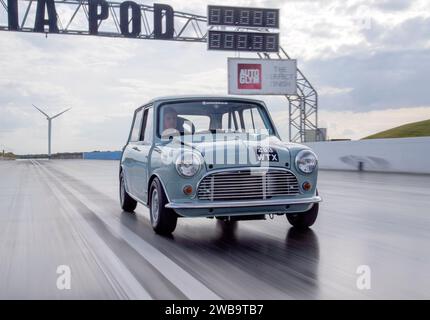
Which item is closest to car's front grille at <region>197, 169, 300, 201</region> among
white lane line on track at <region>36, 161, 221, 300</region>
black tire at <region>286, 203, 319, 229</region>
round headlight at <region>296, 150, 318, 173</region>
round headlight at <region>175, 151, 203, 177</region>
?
round headlight at <region>175, 151, 203, 177</region>

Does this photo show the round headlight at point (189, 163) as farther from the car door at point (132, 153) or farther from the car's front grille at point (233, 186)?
the car door at point (132, 153)

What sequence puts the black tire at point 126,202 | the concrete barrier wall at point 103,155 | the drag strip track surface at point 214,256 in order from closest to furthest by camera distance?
1. the drag strip track surface at point 214,256
2. the black tire at point 126,202
3. the concrete barrier wall at point 103,155

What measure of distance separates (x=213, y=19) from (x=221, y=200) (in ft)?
102

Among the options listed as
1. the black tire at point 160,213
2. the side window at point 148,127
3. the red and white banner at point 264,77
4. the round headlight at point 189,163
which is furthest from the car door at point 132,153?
the red and white banner at point 264,77

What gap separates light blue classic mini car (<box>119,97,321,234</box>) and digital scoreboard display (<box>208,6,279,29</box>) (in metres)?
29.7

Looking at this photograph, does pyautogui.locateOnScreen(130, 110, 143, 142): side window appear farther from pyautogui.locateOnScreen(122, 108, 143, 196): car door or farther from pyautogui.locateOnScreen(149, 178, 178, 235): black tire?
pyautogui.locateOnScreen(149, 178, 178, 235): black tire

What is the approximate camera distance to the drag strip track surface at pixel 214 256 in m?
4.01

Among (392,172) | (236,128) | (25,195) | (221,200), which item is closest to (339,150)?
(392,172)

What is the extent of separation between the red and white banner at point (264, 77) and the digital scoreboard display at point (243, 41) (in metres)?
5.31

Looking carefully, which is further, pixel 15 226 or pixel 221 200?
pixel 15 226

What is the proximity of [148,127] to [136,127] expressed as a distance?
0.94m

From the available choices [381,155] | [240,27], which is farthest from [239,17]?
[381,155]
